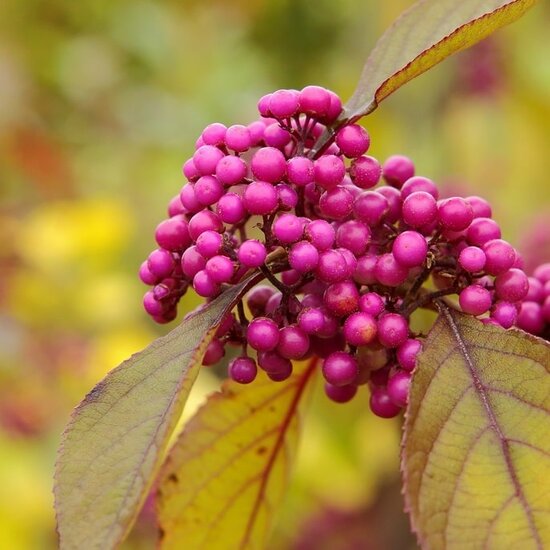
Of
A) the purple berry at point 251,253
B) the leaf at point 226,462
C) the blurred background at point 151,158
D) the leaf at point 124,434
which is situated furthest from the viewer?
the blurred background at point 151,158

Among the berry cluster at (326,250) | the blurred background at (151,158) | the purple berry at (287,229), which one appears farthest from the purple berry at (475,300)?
the blurred background at (151,158)

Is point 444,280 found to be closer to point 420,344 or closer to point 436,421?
point 420,344

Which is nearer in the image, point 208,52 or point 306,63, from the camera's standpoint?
point 208,52

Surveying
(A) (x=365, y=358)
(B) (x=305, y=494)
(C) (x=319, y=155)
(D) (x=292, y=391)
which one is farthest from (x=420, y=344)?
(B) (x=305, y=494)

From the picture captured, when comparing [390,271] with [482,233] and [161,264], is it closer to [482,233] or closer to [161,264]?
[482,233]

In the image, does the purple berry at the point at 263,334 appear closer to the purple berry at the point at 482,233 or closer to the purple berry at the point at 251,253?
the purple berry at the point at 251,253

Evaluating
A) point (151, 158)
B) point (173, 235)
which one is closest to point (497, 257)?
point (173, 235)

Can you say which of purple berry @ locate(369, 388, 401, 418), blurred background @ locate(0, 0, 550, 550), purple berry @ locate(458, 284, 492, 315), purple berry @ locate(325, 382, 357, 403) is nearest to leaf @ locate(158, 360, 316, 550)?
purple berry @ locate(325, 382, 357, 403)
